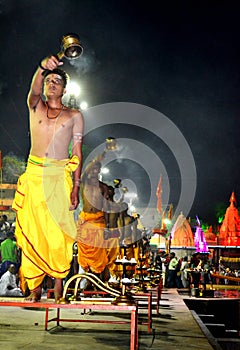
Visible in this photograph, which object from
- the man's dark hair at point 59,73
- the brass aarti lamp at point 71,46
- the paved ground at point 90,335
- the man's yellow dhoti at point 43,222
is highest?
the brass aarti lamp at point 71,46


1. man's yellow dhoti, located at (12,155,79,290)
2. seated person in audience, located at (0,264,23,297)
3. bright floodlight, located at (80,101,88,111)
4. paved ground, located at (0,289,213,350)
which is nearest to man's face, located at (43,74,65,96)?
man's yellow dhoti, located at (12,155,79,290)

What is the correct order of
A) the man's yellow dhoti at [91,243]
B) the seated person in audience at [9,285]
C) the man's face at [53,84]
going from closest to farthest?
1. the man's face at [53,84]
2. the man's yellow dhoti at [91,243]
3. the seated person in audience at [9,285]

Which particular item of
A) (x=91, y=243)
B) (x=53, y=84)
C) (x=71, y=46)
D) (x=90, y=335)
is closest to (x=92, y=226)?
(x=91, y=243)

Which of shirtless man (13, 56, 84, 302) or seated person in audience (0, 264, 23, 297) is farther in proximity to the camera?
seated person in audience (0, 264, 23, 297)

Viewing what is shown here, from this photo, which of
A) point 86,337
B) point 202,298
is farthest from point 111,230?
point 202,298

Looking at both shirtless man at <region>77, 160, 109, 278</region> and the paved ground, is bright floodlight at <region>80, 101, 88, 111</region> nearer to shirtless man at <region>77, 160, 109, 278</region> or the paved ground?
shirtless man at <region>77, 160, 109, 278</region>

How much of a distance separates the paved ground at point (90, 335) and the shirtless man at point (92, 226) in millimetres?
889

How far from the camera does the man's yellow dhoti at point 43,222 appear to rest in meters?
4.29

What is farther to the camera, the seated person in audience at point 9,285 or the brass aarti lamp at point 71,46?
the seated person in audience at point 9,285

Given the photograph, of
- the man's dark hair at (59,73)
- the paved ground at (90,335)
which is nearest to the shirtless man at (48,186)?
the man's dark hair at (59,73)

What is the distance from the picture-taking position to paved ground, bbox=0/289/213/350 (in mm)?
4406

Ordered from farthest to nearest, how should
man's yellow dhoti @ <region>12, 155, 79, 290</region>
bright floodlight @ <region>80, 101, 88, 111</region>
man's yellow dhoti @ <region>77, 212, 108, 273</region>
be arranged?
bright floodlight @ <region>80, 101, 88, 111</region> → man's yellow dhoti @ <region>77, 212, 108, 273</region> → man's yellow dhoti @ <region>12, 155, 79, 290</region>

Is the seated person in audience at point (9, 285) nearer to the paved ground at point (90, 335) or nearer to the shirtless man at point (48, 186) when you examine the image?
the paved ground at point (90, 335)

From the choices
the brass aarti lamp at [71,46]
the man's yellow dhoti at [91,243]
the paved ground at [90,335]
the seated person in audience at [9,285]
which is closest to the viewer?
the brass aarti lamp at [71,46]
